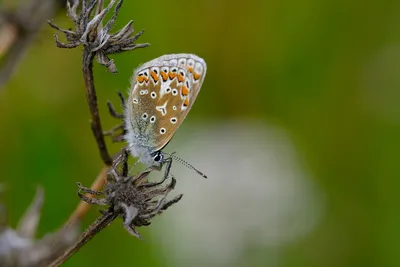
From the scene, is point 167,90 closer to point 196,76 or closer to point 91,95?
point 196,76

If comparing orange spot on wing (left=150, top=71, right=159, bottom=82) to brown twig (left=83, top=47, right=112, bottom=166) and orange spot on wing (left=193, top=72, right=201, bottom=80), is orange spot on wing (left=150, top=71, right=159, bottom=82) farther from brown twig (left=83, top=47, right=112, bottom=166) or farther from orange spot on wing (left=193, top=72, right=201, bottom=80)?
brown twig (left=83, top=47, right=112, bottom=166)

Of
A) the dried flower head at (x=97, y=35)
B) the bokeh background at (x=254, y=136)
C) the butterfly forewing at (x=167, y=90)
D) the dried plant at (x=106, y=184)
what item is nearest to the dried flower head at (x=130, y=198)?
the dried plant at (x=106, y=184)

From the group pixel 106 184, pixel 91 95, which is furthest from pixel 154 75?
pixel 106 184

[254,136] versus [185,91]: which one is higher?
[185,91]

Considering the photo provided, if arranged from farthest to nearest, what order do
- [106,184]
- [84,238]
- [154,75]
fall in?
[154,75] → [106,184] → [84,238]

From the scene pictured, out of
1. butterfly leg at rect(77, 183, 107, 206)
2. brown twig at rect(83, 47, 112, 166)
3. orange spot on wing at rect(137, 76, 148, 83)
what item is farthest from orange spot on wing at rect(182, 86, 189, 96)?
butterfly leg at rect(77, 183, 107, 206)

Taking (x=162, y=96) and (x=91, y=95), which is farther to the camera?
(x=162, y=96)

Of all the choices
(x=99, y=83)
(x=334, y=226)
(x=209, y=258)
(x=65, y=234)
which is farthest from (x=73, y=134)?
(x=65, y=234)

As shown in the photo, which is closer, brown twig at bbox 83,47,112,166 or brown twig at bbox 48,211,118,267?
brown twig at bbox 48,211,118,267
